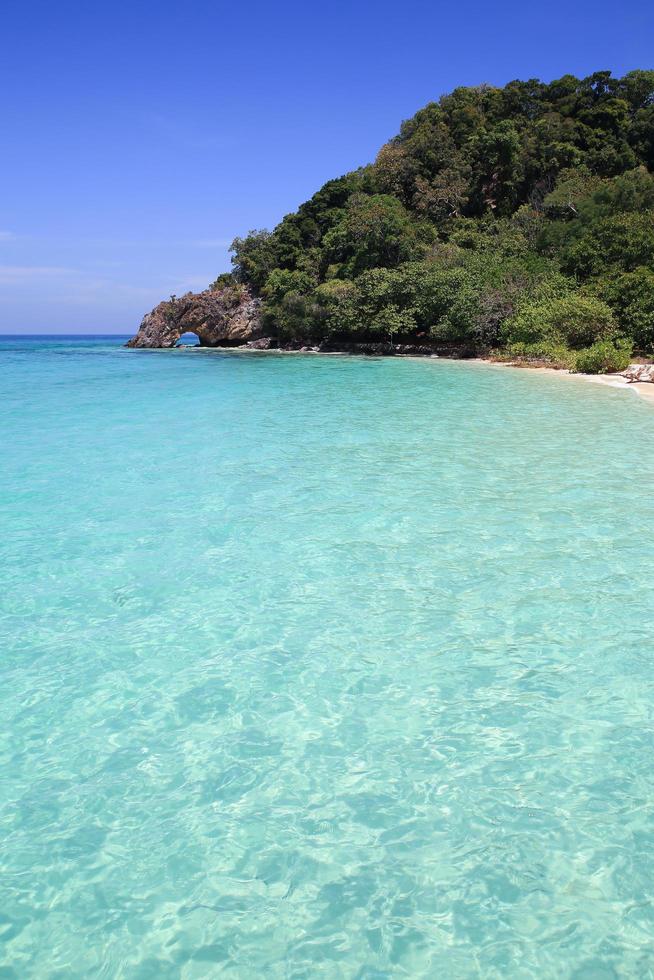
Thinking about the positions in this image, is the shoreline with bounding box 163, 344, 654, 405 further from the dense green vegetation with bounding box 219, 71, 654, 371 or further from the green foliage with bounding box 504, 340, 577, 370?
the dense green vegetation with bounding box 219, 71, 654, 371

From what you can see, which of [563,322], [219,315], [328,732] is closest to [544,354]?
[563,322]

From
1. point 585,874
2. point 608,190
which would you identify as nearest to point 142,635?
point 585,874

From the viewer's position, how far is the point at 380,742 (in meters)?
3.41

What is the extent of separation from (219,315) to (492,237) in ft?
76.7

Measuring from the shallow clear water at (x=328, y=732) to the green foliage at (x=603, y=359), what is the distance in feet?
63.2

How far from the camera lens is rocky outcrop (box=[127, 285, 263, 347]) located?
54000 mm

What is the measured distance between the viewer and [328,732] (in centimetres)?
350

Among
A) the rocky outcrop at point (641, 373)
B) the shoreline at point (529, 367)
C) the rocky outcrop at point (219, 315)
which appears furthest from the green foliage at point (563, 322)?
the rocky outcrop at point (219, 315)

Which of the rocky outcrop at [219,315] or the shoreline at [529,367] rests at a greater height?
the rocky outcrop at [219,315]

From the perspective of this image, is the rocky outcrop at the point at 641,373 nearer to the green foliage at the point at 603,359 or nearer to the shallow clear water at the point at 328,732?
the green foliage at the point at 603,359

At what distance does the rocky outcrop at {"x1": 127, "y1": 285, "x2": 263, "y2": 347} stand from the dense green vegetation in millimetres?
1790

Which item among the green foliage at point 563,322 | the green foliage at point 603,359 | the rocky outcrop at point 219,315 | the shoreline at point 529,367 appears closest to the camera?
the shoreline at point 529,367

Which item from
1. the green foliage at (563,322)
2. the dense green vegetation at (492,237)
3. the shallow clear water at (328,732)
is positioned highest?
the dense green vegetation at (492,237)

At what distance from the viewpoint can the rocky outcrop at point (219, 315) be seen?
54000 mm
